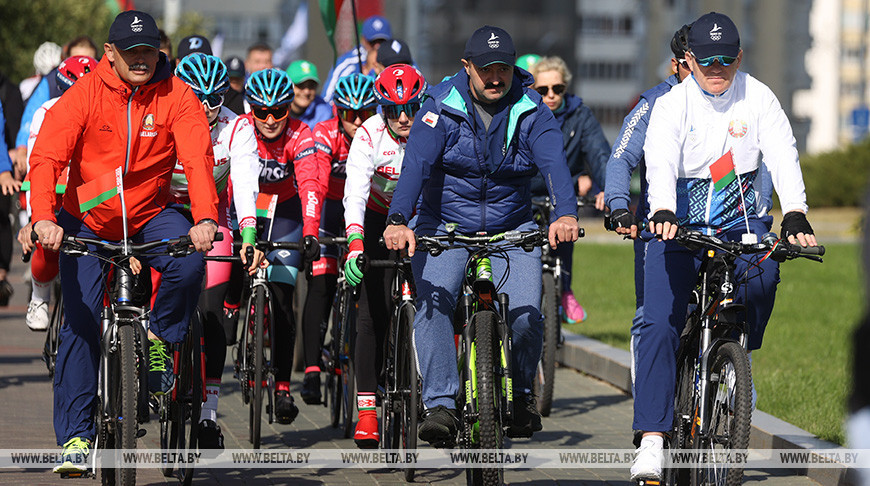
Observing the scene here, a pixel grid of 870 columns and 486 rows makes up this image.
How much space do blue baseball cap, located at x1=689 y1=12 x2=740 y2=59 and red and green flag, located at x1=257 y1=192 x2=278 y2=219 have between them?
3.17 meters

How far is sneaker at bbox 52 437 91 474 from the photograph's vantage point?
624 cm

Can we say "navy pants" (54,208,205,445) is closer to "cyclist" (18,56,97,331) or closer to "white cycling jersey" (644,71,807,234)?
"cyclist" (18,56,97,331)

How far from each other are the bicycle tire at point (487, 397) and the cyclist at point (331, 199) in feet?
7.76

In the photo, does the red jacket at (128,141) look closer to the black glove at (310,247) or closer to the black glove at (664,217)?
the black glove at (310,247)

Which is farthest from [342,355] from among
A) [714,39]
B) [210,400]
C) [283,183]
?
[714,39]

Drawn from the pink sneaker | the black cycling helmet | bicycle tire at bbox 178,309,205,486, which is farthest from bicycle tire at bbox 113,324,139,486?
the pink sneaker

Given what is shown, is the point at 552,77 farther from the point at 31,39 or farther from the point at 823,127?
the point at 823,127

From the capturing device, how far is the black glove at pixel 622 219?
243 inches

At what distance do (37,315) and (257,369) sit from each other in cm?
153

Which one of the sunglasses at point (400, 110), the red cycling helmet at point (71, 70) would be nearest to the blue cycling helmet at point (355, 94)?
the sunglasses at point (400, 110)

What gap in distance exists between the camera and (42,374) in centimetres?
1095

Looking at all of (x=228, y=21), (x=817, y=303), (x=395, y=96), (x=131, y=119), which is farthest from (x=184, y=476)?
(x=228, y=21)

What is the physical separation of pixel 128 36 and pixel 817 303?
11.5m

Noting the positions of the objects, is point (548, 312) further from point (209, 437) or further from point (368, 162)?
point (209, 437)
